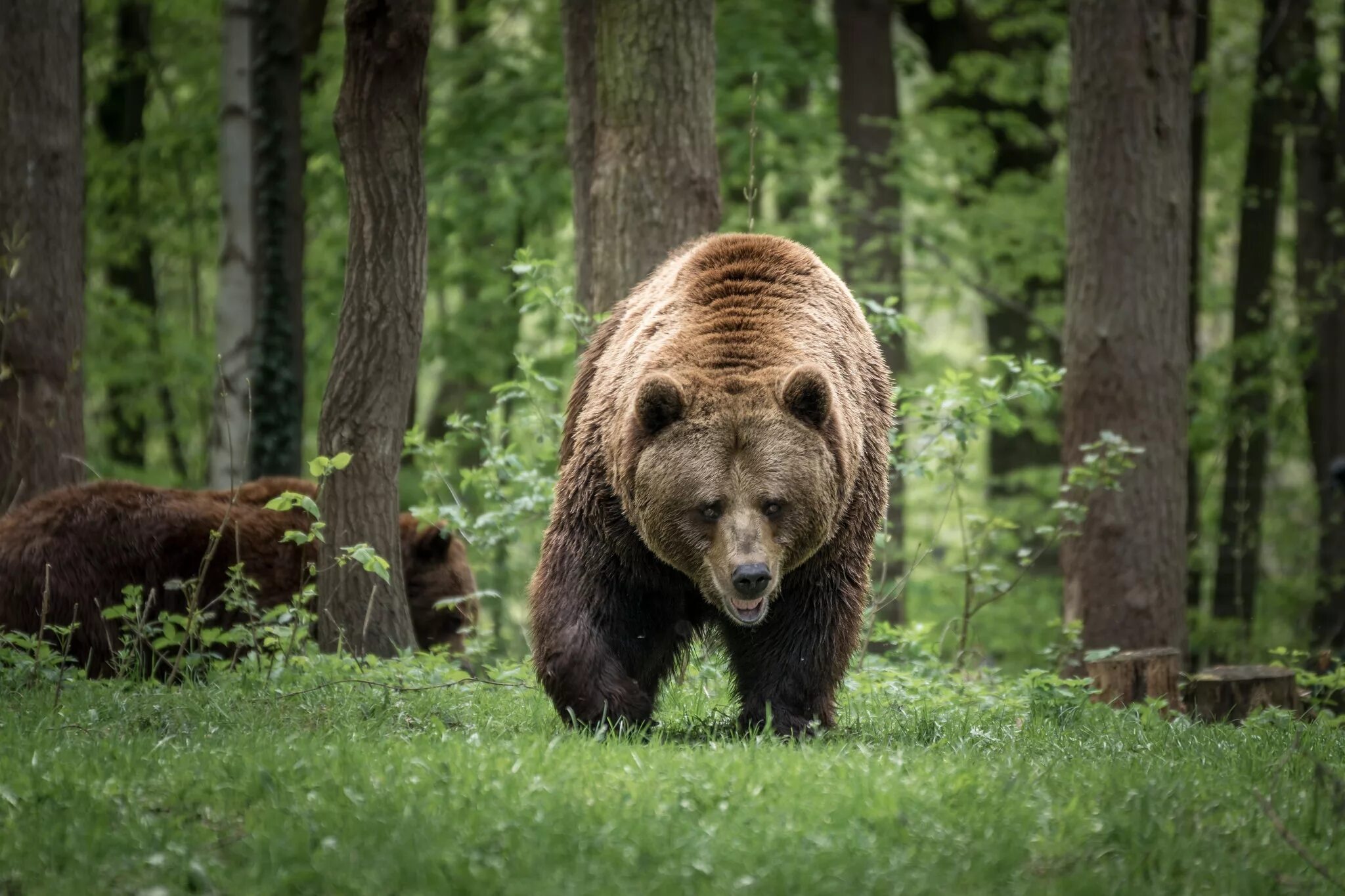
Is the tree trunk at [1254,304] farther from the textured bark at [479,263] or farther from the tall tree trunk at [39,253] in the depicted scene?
the tall tree trunk at [39,253]

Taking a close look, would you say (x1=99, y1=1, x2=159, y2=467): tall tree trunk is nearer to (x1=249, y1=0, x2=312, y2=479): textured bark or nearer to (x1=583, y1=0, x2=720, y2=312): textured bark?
(x1=249, y1=0, x2=312, y2=479): textured bark

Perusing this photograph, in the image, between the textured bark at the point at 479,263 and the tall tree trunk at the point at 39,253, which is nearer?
the tall tree trunk at the point at 39,253

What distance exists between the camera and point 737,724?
6418mm

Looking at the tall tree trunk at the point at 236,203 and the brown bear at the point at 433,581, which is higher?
the tall tree trunk at the point at 236,203

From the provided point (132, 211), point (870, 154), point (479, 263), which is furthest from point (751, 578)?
point (132, 211)

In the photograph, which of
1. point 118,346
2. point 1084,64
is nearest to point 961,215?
point 1084,64

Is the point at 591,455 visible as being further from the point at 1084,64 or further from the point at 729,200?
the point at 729,200

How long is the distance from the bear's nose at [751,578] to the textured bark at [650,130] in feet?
13.6

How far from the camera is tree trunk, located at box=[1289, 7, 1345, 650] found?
16.4 meters

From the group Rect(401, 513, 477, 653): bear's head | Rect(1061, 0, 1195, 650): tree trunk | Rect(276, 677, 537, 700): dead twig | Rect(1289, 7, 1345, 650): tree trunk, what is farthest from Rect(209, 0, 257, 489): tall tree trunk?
Rect(1289, 7, 1345, 650): tree trunk

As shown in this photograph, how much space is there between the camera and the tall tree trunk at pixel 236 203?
44.7ft

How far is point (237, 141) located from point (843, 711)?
30.0 feet

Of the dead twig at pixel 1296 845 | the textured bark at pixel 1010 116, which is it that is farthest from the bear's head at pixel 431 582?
the textured bark at pixel 1010 116

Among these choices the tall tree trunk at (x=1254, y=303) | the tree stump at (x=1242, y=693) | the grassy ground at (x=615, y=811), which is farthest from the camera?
the tall tree trunk at (x=1254, y=303)
